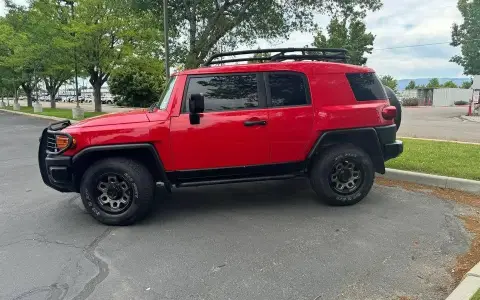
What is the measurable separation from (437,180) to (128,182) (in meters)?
4.69

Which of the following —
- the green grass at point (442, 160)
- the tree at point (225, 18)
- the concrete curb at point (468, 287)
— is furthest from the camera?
the tree at point (225, 18)

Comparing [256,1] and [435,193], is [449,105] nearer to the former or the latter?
[256,1]

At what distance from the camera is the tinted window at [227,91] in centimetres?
459

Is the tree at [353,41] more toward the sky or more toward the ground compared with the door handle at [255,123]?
more toward the sky

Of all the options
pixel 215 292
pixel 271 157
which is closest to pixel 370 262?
pixel 215 292

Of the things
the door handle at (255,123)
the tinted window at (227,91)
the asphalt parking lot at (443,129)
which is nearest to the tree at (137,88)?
the asphalt parking lot at (443,129)

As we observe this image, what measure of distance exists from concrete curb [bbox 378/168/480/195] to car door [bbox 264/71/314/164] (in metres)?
2.34

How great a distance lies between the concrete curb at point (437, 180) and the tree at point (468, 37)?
32.1 meters

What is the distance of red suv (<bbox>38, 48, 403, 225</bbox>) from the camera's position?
14.4ft

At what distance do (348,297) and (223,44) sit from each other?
15795 mm

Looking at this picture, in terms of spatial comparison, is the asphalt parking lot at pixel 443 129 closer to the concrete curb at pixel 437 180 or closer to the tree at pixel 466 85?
the concrete curb at pixel 437 180

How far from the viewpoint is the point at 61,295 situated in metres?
2.96

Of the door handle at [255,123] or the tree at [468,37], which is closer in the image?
the door handle at [255,123]

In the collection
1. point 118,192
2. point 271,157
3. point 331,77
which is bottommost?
point 118,192
